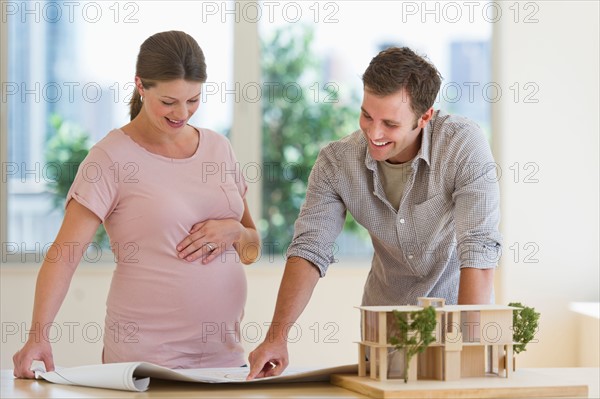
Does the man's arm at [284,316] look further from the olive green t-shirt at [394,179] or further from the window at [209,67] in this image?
the window at [209,67]

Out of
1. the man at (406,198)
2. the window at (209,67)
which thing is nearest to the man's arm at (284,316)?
the man at (406,198)

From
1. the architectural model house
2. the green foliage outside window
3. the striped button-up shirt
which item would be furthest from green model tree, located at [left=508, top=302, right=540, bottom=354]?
the green foliage outside window

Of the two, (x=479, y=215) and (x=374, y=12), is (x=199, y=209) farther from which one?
(x=374, y=12)

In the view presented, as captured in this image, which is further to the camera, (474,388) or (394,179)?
(394,179)

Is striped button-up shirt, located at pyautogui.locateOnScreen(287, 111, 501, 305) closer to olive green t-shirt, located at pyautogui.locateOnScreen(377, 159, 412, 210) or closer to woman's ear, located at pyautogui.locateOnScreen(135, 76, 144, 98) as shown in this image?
olive green t-shirt, located at pyautogui.locateOnScreen(377, 159, 412, 210)

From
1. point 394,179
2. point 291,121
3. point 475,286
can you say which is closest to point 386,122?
point 394,179

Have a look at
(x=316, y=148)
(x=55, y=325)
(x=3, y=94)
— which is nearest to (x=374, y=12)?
(x=316, y=148)

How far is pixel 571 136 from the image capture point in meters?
4.27

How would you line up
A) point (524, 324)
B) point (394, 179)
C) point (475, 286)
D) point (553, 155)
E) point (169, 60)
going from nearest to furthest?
1. point (524, 324)
2. point (475, 286)
3. point (169, 60)
4. point (394, 179)
5. point (553, 155)

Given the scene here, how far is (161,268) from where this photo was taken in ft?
6.92

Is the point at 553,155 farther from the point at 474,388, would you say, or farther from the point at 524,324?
the point at 474,388

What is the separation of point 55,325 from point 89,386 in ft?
8.52

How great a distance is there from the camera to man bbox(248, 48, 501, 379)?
201cm

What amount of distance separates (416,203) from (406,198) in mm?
29
